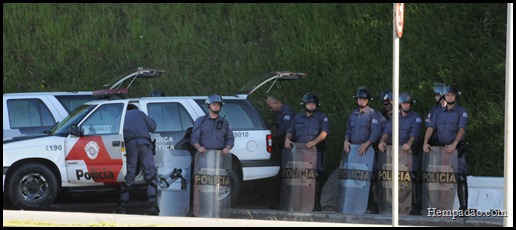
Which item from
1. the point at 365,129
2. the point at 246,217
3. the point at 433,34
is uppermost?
the point at 433,34

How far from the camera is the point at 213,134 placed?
1767 cm

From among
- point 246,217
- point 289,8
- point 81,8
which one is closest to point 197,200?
point 246,217

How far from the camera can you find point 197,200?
1742 centimetres

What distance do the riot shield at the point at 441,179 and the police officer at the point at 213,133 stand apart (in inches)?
118

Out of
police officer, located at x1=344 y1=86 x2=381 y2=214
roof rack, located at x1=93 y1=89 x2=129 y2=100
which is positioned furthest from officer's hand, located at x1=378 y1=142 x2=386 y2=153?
roof rack, located at x1=93 y1=89 x2=129 y2=100

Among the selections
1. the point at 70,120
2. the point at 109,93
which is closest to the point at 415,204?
the point at 70,120

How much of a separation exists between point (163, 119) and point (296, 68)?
5473 millimetres

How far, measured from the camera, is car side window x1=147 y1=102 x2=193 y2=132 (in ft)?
62.0

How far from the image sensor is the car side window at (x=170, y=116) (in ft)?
62.0

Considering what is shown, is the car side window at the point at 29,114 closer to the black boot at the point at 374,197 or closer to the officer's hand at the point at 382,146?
the black boot at the point at 374,197

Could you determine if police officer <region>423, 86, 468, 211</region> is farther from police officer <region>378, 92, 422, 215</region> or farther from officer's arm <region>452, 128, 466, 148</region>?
police officer <region>378, 92, 422, 215</region>

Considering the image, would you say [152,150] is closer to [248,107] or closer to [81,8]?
[248,107]

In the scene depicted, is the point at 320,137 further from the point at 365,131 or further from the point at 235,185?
the point at 235,185

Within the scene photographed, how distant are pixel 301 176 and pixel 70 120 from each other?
12.7 ft
